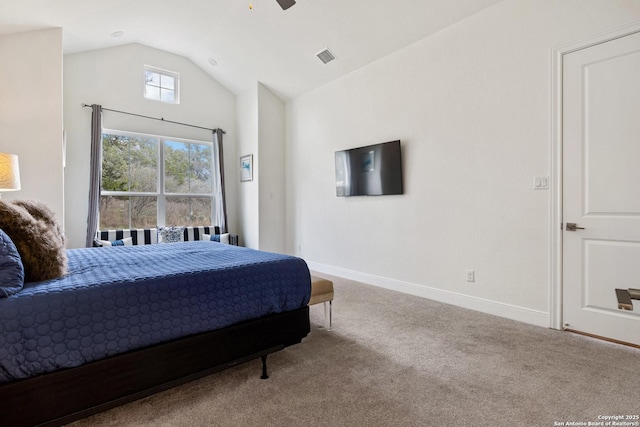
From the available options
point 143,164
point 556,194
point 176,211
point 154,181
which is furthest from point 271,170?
point 556,194

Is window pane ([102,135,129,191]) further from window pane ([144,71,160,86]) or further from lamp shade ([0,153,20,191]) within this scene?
lamp shade ([0,153,20,191])

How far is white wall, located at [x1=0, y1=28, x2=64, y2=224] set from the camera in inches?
129

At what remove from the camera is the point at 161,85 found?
5129mm

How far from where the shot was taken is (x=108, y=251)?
102 inches

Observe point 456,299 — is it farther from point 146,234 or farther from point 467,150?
point 146,234

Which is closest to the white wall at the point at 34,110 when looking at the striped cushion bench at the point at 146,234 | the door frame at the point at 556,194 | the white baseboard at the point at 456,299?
the striped cushion bench at the point at 146,234

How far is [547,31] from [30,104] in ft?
16.3

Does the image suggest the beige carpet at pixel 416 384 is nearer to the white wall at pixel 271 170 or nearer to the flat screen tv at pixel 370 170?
the flat screen tv at pixel 370 170

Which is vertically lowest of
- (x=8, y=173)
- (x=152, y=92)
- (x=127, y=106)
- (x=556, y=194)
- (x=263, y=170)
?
(x=556, y=194)

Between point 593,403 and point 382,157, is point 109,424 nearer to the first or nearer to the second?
point 593,403

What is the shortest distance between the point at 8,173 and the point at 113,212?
6.38 feet

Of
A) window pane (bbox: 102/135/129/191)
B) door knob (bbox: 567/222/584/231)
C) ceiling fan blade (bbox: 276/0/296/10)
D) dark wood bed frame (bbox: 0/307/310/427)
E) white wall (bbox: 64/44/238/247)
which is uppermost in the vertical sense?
ceiling fan blade (bbox: 276/0/296/10)

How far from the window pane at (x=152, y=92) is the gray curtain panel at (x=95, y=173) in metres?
0.75

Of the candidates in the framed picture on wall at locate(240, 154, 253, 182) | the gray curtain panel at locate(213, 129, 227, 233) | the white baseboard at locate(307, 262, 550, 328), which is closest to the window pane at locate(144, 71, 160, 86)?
the gray curtain panel at locate(213, 129, 227, 233)
